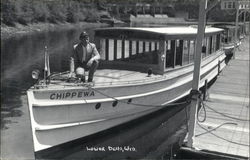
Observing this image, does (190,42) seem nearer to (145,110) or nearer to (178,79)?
(178,79)

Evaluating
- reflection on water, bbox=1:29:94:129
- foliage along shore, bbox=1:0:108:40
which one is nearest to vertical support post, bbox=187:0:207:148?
reflection on water, bbox=1:29:94:129

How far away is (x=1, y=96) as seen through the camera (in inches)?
901

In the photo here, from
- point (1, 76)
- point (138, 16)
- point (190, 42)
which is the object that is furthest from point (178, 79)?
point (138, 16)

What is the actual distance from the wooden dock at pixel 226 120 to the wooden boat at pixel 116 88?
220 cm

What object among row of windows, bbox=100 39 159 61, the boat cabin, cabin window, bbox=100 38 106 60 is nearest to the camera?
the boat cabin

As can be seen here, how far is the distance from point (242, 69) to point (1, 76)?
19395mm

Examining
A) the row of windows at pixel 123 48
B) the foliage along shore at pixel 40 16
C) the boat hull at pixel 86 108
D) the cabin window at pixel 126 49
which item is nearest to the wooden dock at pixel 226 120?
the boat hull at pixel 86 108

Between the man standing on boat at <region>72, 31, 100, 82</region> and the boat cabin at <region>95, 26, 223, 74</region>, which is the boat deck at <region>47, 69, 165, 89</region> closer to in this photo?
the man standing on boat at <region>72, 31, 100, 82</region>

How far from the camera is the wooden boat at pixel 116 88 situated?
42.6 ft

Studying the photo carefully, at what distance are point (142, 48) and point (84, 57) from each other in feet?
14.1

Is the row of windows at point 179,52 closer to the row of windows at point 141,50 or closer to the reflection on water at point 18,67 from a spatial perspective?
the row of windows at point 141,50

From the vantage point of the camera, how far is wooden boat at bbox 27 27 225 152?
13.0 metres

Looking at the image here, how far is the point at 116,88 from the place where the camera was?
47.2 ft

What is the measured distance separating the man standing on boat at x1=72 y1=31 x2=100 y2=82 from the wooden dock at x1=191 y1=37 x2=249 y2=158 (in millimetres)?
4871
